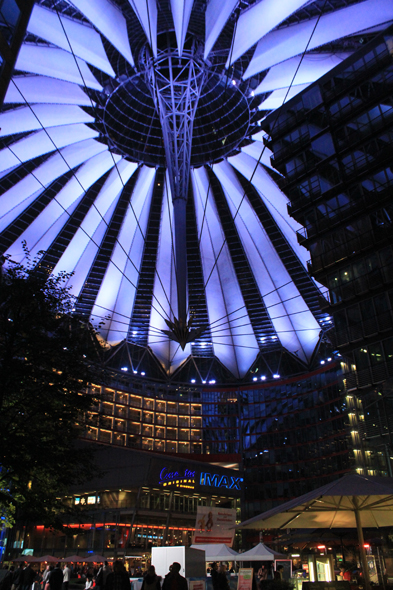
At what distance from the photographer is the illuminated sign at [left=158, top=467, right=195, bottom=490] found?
49.6 meters

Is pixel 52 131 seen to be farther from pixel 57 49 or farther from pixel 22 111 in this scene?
pixel 57 49

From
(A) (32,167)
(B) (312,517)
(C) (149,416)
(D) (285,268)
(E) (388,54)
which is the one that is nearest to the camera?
(B) (312,517)

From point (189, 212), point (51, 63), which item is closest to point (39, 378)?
point (51, 63)

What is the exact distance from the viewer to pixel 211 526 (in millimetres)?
16594

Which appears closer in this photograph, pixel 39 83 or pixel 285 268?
pixel 39 83

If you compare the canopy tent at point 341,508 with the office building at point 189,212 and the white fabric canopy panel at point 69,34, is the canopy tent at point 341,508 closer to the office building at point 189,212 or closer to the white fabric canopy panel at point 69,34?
the office building at point 189,212

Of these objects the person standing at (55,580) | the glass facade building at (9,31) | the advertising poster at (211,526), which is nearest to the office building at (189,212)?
the glass facade building at (9,31)

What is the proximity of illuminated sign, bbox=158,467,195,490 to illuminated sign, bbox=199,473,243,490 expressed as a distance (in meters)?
1.71

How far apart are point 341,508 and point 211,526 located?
5.22 m

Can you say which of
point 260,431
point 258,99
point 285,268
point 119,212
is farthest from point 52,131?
point 260,431

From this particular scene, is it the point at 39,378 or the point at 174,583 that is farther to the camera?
the point at 39,378

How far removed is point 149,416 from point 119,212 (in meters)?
34.7

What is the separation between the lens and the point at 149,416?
71.1m

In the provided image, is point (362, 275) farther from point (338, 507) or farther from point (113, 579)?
point (113, 579)
